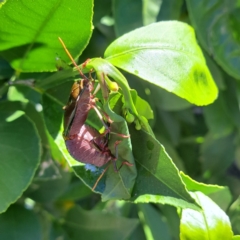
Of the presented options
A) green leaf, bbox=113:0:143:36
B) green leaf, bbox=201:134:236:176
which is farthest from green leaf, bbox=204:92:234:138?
green leaf, bbox=113:0:143:36

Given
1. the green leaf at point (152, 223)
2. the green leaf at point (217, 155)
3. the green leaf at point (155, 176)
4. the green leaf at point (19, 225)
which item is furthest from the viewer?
the green leaf at point (217, 155)

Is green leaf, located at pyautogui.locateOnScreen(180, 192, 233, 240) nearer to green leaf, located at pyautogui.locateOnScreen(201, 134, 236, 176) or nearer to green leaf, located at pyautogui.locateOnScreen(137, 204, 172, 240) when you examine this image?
green leaf, located at pyautogui.locateOnScreen(137, 204, 172, 240)

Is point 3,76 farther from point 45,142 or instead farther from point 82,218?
point 82,218

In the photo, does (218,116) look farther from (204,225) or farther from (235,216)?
(204,225)

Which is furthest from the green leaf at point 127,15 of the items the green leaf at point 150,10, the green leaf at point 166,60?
the green leaf at point 166,60

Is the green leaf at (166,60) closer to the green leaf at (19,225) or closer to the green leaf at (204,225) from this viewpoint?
the green leaf at (204,225)

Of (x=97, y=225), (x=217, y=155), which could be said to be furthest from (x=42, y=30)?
(x=217, y=155)
